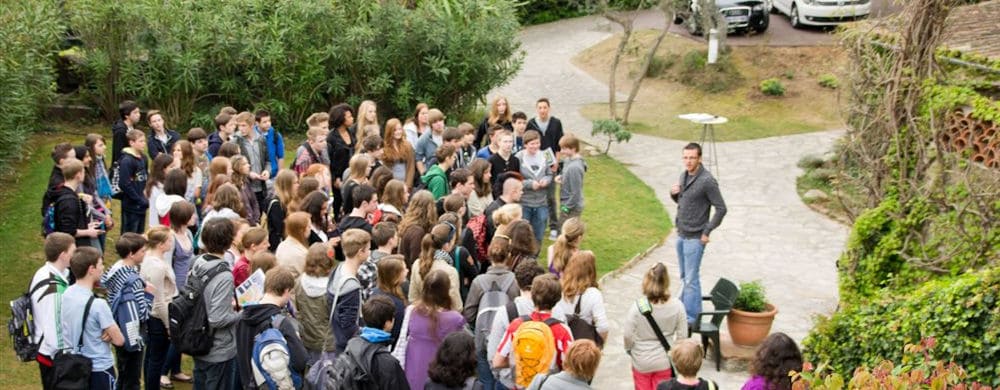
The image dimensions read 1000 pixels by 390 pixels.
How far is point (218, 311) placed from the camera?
27.4ft

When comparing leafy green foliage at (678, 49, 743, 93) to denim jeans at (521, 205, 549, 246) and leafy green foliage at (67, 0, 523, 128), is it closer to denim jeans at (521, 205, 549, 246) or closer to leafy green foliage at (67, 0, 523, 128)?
leafy green foliage at (67, 0, 523, 128)

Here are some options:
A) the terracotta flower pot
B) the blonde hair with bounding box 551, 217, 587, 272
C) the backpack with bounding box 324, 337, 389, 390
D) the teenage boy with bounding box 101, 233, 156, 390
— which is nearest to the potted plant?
the terracotta flower pot

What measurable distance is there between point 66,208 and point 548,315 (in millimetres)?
5475

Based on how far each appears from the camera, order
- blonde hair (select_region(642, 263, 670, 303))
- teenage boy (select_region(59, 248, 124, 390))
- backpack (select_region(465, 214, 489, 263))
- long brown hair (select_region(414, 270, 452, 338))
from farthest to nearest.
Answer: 1. backpack (select_region(465, 214, 489, 263))
2. blonde hair (select_region(642, 263, 670, 303))
3. teenage boy (select_region(59, 248, 124, 390))
4. long brown hair (select_region(414, 270, 452, 338))

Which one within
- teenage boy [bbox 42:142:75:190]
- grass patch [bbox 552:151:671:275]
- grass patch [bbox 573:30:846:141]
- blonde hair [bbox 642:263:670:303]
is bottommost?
grass patch [bbox 573:30:846:141]

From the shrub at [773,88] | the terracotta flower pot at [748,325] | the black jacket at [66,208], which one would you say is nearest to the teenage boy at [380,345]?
the terracotta flower pot at [748,325]

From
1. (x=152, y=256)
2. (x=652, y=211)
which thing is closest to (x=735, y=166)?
(x=652, y=211)

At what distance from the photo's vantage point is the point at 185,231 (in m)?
9.70

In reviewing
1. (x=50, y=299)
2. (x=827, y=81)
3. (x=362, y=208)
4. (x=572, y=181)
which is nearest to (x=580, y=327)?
(x=362, y=208)

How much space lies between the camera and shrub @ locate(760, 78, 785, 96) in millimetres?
24703

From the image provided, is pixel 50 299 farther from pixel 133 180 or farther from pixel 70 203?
pixel 133 180

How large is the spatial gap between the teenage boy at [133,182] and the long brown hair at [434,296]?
544cm

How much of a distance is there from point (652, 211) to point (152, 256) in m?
9.51

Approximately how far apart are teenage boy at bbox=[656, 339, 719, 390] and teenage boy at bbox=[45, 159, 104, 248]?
6.24 m
